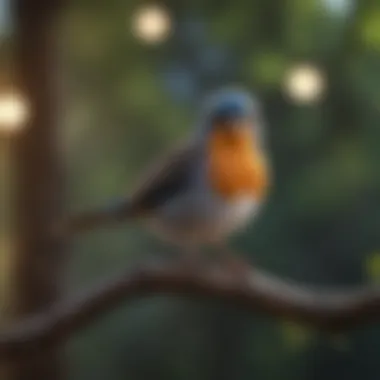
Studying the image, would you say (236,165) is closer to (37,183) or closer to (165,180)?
(165,180)

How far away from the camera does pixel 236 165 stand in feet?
3.59

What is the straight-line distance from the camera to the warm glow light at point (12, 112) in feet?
3.74

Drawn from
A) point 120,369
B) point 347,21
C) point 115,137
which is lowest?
point 120,369

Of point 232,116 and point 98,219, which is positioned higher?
point 232,116

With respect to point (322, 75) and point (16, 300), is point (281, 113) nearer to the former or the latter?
point (322, 75)

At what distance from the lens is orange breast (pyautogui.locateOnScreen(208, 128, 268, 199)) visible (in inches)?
43.0

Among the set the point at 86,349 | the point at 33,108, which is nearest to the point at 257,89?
the point at 33,108

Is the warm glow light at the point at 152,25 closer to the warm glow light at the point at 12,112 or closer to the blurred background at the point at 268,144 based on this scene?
the blurred background at the point at 268,144

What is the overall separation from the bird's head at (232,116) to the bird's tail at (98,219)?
14 cm

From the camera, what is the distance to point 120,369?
113 centimetres

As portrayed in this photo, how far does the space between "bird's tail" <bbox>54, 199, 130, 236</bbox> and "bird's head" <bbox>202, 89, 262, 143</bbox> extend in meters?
0.14

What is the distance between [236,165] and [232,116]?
0.21ft

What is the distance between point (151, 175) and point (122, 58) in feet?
0.52

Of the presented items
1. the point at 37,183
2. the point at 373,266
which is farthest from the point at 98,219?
the point at 373,266
